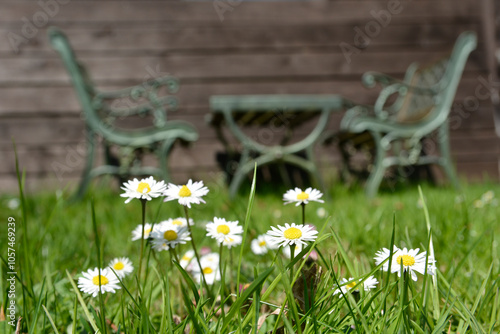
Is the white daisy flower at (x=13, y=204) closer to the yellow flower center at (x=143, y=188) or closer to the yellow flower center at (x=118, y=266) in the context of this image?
the yellow flower center at (x=118, y=266)

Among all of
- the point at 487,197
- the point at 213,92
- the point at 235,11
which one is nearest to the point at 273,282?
the point at 487,197

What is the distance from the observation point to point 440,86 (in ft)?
10.1

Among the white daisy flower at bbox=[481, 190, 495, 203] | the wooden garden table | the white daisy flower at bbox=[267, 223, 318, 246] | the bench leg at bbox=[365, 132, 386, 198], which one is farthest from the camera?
the bench leg at bbox=[365, 132, 386, 198]

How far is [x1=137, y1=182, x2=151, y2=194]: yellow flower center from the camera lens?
0.57 metres

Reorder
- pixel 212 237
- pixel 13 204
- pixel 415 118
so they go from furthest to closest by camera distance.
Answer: pixel 415 118, pixel 13 204, pixel 212 237

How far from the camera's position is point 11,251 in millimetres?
981

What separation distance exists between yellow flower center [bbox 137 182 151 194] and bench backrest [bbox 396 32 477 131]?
9.30 ft

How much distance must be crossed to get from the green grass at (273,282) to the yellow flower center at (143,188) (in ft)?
0.21

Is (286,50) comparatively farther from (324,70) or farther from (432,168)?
(432,168)

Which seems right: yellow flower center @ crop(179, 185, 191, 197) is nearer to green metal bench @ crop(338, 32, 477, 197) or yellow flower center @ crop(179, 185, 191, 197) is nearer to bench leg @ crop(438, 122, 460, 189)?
green metal bench @ crop(338, 32, 477, 197)

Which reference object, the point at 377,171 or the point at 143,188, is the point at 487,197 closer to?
the point at 377,171

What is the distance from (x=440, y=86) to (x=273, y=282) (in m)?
3.00

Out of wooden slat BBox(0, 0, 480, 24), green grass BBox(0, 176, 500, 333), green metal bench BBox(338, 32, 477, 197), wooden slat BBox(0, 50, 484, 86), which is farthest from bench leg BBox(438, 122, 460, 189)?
wooden slat BBox(0, 0, 480, 24)

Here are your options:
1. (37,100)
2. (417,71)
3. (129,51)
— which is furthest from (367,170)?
(37,100)
